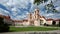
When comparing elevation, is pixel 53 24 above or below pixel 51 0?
below

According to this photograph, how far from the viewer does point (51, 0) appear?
6.36m

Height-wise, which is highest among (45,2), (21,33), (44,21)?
(45,2)

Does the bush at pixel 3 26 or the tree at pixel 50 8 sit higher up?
the tree at pixel 50 8

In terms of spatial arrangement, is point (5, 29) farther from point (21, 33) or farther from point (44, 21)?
point (44, 21)

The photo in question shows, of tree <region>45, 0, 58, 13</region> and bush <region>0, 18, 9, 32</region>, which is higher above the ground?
tree <region>45, 0, 58, 13</region>

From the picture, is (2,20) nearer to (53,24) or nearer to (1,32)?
(1,32)

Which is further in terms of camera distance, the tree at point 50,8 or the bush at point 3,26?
the tree at point 50,8

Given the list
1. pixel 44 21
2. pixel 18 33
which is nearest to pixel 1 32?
pixel 18 33

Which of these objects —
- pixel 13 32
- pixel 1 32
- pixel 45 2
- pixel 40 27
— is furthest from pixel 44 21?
pixel 1 32

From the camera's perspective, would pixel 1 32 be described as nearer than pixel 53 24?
Yes

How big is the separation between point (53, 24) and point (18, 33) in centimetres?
133

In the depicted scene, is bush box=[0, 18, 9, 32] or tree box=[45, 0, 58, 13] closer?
bush box=[0, 18, 9, 32]

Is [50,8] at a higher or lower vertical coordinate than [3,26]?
higher

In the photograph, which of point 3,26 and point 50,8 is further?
point 50,8
